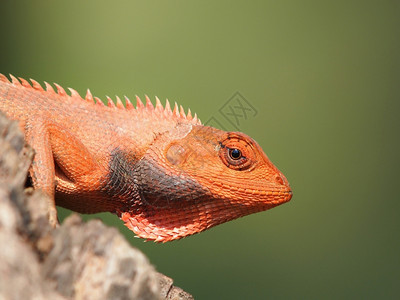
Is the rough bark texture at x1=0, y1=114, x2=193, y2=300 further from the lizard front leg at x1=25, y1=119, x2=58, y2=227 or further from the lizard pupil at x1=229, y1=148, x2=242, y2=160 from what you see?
the lizard pupil at x1=229, y1=148, x2=242, y2=160

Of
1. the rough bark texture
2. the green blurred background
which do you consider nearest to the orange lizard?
the rough bark texture

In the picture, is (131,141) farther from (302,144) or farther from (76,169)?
(302,144)

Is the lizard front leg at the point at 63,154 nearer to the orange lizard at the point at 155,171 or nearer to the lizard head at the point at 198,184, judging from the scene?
the orange lizard at the point at 155,171

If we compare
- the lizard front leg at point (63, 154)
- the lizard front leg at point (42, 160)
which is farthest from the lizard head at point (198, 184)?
the lizard front leg at point (42, 160)

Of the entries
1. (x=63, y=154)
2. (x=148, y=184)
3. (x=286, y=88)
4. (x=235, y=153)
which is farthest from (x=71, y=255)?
(x=286, y=88)

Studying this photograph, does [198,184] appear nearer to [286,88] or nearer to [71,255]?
[71,255]

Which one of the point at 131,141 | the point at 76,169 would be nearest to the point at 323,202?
the point at 131,141

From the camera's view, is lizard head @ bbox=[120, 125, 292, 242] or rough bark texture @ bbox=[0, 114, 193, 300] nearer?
rough bark texture @ bbox=[0, 114, 193, 300]

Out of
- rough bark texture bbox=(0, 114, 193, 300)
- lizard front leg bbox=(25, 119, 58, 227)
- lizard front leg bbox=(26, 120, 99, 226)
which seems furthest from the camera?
lizard front leg bbox=(26, 120, 99, 226)
